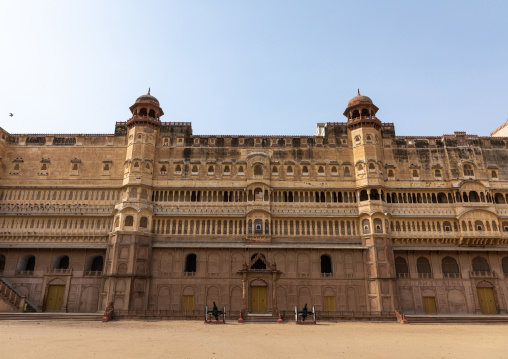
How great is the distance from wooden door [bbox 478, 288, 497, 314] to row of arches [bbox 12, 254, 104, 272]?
4127 cm

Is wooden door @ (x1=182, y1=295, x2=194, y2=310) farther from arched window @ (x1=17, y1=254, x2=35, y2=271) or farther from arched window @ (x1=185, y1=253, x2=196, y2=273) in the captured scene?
arched window @ (x1=17, y1=254, x2=35, y2=271)

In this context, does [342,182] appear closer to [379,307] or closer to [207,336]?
[379,307]

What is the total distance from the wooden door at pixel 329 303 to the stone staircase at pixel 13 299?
29635 millimetres

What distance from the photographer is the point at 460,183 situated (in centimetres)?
4091

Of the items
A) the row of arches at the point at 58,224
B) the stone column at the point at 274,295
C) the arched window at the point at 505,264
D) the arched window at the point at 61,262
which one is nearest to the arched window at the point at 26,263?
the arched window at the point at 61,262

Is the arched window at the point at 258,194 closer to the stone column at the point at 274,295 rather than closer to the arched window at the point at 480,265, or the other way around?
the stone column at the point at 274,295

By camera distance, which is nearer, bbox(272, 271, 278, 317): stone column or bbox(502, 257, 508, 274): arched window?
bbox(272, 271, 278, 317): stone column

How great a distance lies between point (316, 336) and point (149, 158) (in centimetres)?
2894

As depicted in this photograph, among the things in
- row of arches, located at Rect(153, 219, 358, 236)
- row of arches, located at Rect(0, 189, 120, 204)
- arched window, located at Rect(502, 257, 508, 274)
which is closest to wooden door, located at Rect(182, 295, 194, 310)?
row of arches, located at Rect(153, 219, 358, 236)

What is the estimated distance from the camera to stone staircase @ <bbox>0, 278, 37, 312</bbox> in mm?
34125

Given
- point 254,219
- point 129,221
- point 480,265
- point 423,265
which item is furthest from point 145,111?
point 480,265

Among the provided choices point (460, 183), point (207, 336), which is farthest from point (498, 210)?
point (207, 336)

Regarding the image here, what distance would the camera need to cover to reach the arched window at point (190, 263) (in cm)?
3936

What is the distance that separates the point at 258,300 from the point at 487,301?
78.7ft
